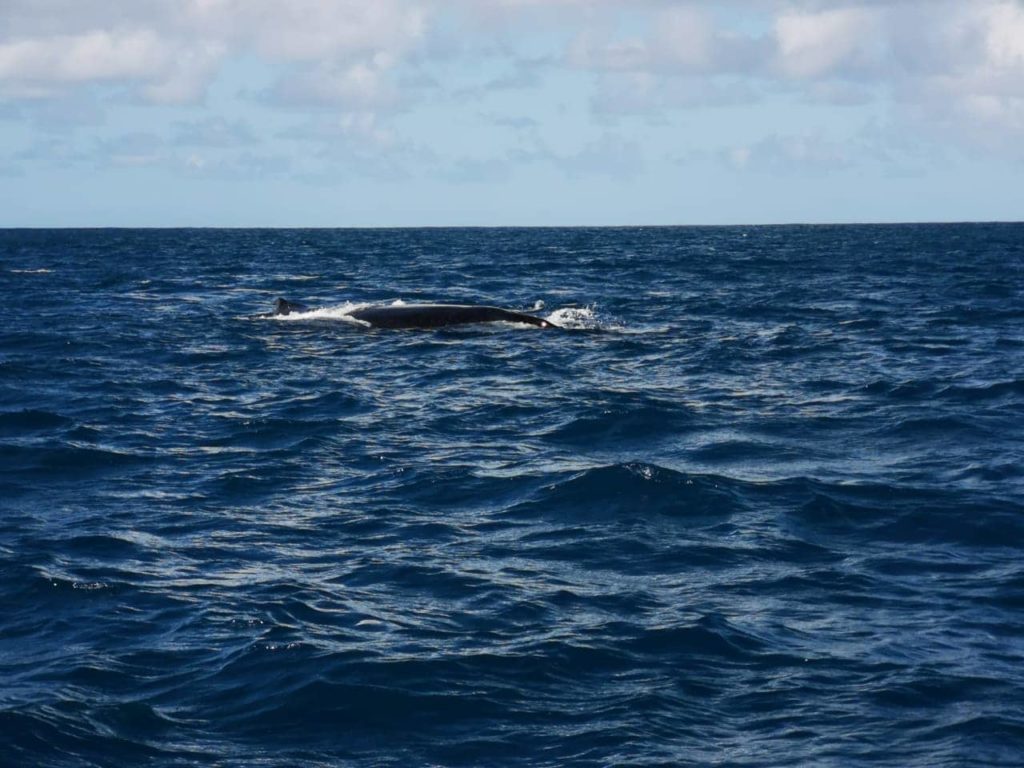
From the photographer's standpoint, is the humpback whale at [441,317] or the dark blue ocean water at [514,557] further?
the humpback whale at [441,317]

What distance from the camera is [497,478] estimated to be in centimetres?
1496

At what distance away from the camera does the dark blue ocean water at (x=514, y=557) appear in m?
8.10

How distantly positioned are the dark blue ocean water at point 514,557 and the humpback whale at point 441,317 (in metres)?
3.56

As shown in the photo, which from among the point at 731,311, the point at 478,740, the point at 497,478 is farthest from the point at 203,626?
the point at 731,311

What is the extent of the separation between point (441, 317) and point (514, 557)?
18.6 metres

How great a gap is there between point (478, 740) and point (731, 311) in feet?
93.5

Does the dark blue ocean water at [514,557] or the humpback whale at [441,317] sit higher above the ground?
the humpback whale at [441,317]

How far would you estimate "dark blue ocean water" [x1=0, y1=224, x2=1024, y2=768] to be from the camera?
8102 millimetres

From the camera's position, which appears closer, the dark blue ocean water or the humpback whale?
the dark blue ocean water

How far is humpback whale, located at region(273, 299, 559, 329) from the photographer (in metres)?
30.0

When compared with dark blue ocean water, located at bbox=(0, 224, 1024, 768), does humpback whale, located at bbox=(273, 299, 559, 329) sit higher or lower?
higher

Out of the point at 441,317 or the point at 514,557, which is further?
the point at 441,317

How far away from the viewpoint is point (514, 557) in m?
11.8

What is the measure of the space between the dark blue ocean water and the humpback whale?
356 cm
